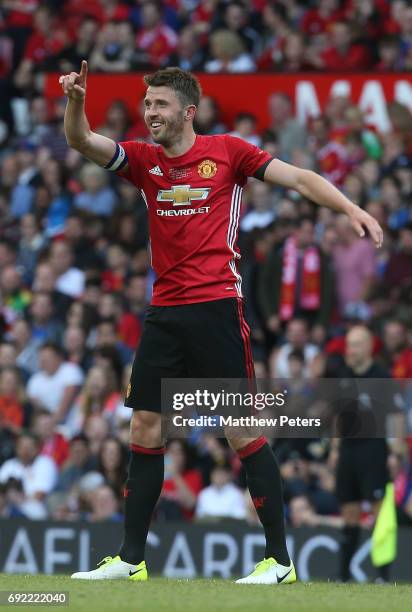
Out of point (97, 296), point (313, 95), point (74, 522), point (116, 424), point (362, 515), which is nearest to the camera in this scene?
point (362, 515)

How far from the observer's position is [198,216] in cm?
725

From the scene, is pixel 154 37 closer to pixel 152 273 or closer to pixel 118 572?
pixel 152 273

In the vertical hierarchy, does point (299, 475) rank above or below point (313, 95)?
below

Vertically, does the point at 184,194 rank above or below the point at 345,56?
below

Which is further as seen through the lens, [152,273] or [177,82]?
[152,273]

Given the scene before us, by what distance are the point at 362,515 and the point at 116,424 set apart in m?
2.73

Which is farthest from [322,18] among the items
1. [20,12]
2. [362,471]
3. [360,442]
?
[362,471]

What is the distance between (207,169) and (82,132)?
0.62 m

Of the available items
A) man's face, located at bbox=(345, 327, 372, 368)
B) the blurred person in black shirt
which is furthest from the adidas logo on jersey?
man's face, located at bbox=(345, 327, 372, 368)

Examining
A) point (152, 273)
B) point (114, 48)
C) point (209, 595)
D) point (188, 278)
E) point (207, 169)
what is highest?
point (114, 48)

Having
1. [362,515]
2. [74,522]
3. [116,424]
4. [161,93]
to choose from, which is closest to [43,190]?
[116,424]

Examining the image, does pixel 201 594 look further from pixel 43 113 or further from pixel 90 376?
pixel 43 113

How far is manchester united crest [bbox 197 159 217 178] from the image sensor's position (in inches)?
286

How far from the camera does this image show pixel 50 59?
1877cm
